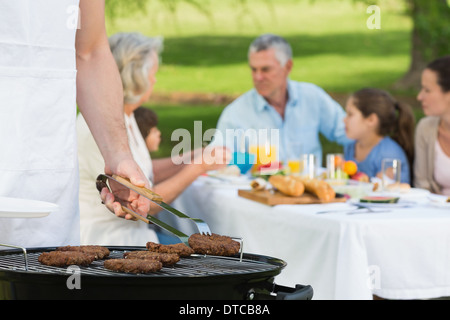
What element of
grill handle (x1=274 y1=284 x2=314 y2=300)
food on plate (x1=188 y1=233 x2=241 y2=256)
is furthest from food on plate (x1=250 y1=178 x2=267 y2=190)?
grill handle (x1=274 y1=284 x2=314 y2=300)

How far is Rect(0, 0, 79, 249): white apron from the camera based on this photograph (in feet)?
5.63

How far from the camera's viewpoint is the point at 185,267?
154cm

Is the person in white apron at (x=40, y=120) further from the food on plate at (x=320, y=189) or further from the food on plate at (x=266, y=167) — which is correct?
the food on plate at (x=266, y=167)

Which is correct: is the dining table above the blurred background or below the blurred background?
below

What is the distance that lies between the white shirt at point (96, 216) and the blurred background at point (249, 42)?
6.85 metres

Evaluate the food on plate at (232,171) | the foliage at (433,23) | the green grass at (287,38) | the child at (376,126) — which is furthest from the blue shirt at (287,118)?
the green grass at (287,38)

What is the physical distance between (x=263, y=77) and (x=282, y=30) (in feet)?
23.1

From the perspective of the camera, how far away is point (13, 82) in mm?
1716

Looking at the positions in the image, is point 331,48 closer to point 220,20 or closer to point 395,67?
point 395,67

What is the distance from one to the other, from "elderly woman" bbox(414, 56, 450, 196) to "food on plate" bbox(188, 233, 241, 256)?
10.4 feet

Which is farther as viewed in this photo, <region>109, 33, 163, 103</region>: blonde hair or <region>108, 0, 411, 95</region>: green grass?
<region>108, 0, 411, 95</region>: green grass

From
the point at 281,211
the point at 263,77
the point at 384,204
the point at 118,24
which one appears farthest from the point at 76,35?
the point at 118,24

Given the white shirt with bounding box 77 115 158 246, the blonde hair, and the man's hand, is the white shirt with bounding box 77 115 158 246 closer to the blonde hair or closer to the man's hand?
the blonde hair

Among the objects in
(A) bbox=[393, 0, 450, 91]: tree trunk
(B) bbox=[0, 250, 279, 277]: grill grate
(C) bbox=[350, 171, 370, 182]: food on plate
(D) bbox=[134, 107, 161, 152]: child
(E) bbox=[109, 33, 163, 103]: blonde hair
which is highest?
(A) bbox=[393, 0, 450, 91]: tree trunk
